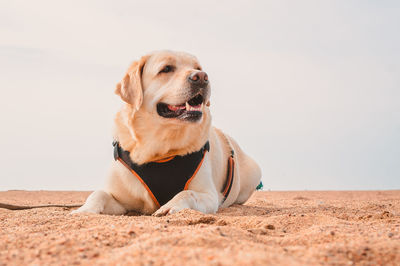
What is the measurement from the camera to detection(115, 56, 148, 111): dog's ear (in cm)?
482

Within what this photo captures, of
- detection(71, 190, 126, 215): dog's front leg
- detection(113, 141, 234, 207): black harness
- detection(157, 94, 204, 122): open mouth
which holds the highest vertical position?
detection(157, 94, 204, 122): open mouth

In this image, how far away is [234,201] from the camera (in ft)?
21.8

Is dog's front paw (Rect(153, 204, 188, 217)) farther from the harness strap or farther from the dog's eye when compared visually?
the harness strap

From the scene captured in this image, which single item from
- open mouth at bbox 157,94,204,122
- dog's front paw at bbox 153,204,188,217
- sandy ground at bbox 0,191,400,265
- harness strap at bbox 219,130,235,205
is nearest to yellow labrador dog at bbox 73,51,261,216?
open mouth at bbox 157,94,204,122

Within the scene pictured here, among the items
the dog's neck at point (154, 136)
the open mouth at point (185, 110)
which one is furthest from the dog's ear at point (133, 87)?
the open mouth at point (185, 110)

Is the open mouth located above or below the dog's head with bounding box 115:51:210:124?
below

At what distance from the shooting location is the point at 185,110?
4.68 meters

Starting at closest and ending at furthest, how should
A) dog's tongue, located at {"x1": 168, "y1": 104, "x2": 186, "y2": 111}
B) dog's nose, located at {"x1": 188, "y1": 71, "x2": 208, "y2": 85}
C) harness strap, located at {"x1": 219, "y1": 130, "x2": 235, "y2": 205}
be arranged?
dog's nose, located at {"x1": 188, "y1": 71, "x2": 208, "y2": 85} → dog's tongue, located at {"x1": 168, "y1": 104, "x2": 186, "y2": 111} → harness strap, located at {"x1": 219, "y1": 130, "x2": 235, "y2": 205}

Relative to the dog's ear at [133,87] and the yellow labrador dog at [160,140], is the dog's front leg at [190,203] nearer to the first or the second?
the yellow labrador dog at [160,140]

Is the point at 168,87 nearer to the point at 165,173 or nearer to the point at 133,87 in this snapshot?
the point at 133,87

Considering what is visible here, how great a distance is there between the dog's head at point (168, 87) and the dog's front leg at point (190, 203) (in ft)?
2.64

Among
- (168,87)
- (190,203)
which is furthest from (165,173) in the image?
(168,87)

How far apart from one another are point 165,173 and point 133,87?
103 centimetres

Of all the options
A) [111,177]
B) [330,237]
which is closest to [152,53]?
[111,177]
